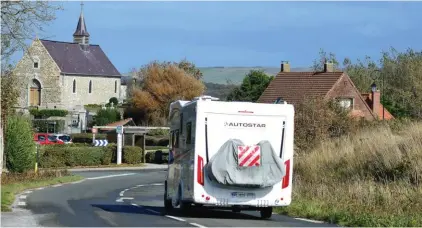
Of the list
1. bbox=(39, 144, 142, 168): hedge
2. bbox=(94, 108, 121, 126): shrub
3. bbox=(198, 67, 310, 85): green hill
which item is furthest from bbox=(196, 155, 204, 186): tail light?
bbox=(198, 67, 310, 85): green hill

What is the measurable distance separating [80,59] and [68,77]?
450cm

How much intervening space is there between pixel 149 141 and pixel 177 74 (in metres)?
20.0

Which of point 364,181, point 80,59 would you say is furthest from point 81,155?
point 80,59

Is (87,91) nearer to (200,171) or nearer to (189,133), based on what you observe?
(189,133)

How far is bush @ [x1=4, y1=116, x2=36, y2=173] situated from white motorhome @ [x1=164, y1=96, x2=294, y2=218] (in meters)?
22.4

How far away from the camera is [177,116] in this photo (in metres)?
20.8

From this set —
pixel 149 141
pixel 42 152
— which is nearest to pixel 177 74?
pixel 149 141

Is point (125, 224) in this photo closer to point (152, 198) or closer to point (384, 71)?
point (152, 198)

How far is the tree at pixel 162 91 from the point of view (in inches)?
3693

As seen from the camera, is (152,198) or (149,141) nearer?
(152,198)

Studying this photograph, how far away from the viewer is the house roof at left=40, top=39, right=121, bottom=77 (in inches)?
4355

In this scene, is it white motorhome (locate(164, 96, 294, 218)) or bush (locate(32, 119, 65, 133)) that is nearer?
white motorhome (locate(164, 96, 294, 218))

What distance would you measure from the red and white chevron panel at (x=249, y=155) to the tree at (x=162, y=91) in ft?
242

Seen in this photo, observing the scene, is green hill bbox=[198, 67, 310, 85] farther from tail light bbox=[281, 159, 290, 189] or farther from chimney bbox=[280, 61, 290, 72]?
tail light bbox=[281, 159, 290, 189]
